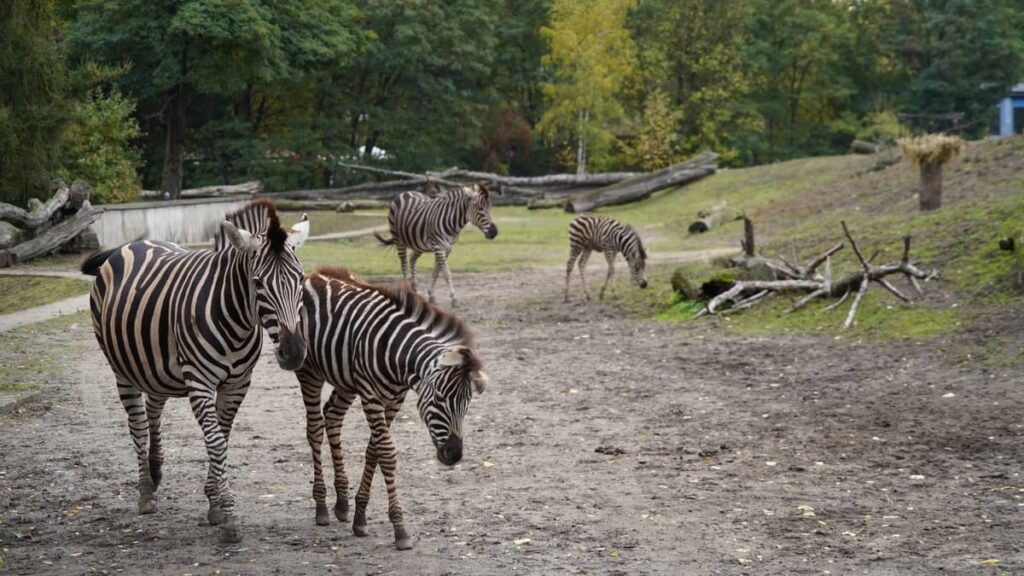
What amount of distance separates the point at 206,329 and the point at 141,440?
1222mm

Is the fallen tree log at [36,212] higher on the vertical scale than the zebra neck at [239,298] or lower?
higher

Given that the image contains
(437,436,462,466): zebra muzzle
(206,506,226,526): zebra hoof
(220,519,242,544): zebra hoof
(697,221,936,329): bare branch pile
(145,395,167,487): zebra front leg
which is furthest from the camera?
(697,221,936,329): bare branch pile

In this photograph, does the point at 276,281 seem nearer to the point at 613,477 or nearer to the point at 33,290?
the point at 613,477

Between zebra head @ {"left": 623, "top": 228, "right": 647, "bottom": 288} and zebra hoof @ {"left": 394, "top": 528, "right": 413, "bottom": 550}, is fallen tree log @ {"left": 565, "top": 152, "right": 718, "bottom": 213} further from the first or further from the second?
zebra hoof @ {"left": 394, "top": 528, "right": 413, "bottom": 550}

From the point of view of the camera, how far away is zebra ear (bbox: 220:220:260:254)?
6.71 meters

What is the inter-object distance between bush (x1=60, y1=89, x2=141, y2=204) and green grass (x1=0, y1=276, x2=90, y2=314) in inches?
277

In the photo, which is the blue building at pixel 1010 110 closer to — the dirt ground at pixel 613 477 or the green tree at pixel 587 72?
the green tree at pixel 587 72

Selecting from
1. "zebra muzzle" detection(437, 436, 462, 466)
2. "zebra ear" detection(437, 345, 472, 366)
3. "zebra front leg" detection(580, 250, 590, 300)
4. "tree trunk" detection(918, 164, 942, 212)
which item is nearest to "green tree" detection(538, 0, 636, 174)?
"tree trunk" detection(918, 164, 942, 212)

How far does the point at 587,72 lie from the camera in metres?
48.5

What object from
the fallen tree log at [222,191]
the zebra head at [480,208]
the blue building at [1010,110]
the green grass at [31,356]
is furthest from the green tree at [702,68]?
the green grass at [31,356]

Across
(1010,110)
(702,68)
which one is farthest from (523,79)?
(1010,110)

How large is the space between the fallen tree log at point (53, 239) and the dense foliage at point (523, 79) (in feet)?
28.6

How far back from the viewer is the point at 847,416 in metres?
10.1

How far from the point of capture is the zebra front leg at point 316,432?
7258 mm
